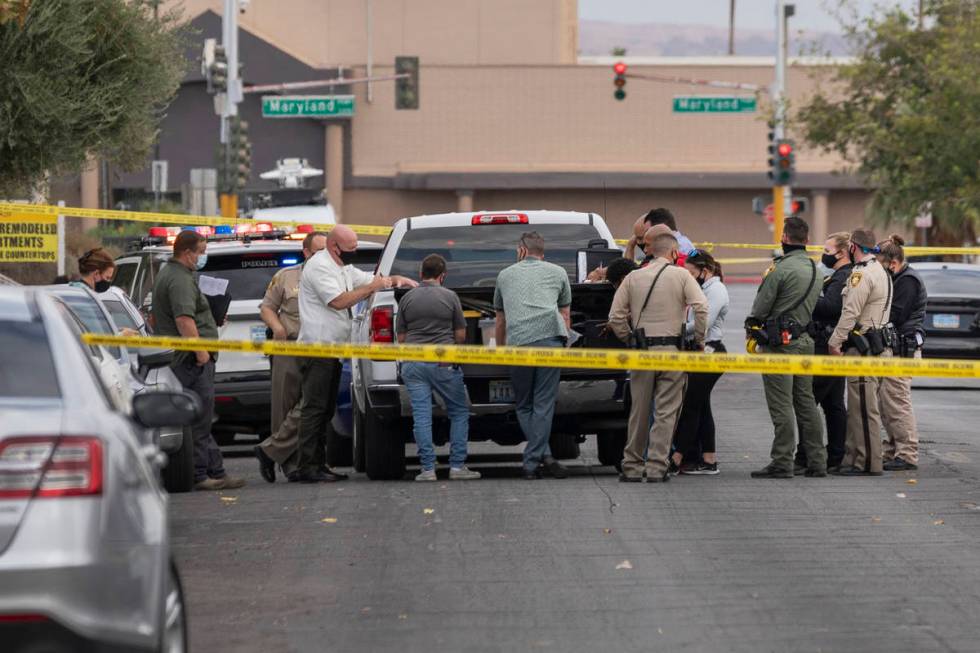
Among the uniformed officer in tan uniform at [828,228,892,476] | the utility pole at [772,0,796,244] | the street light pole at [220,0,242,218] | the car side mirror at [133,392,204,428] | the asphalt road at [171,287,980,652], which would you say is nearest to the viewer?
the car side mirror at [133,392,204,428]

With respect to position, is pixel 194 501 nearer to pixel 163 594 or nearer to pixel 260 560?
pixel 260 560

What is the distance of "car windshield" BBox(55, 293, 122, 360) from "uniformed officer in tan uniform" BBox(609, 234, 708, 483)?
341 cm

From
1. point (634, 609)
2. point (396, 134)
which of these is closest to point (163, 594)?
point (634, 609)

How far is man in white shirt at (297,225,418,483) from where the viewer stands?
1282 centimetres

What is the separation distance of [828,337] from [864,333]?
47 centimetres

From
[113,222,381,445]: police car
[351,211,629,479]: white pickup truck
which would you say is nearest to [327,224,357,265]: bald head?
[351,211,629,479]: white pickup truck

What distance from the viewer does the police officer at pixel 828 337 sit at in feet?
44.8

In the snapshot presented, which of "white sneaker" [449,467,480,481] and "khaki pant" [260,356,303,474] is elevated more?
"khaki pant" [260,356,303,474]

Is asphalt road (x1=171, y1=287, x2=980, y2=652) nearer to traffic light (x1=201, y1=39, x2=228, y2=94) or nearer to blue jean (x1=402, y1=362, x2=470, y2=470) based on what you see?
blue jean (x1=402, y1=362, x2=470, y2=470)

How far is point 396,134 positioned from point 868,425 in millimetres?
50079

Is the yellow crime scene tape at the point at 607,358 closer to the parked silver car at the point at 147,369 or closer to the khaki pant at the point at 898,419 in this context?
the parked silver car at the point at 147,369

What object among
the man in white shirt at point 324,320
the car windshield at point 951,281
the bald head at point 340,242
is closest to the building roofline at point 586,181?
the car windshield at point 951,281

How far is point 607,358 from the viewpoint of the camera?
37.7ft

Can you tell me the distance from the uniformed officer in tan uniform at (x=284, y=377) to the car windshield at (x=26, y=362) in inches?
287
